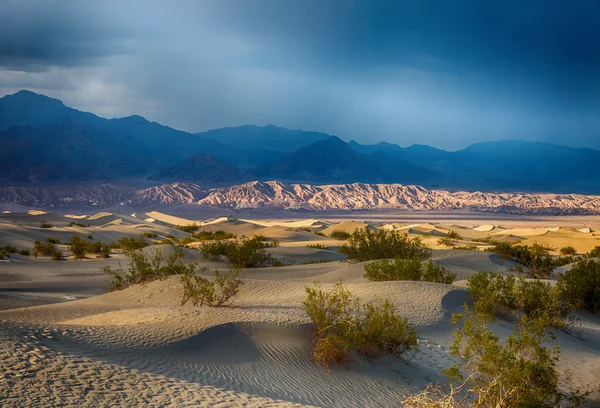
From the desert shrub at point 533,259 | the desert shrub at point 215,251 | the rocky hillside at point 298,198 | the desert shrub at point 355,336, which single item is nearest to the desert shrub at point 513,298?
the desert shrub at point 355,336

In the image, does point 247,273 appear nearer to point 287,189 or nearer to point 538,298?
point 538,298

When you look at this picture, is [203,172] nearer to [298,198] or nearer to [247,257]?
[298,198]

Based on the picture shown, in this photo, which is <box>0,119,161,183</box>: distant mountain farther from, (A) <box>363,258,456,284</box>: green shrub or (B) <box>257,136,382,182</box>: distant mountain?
(A) <box>363,258,456,284</box>: green shrub

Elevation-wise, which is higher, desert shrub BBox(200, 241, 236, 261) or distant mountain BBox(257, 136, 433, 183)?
distant mountain BBox(257, 136, 433, 183)

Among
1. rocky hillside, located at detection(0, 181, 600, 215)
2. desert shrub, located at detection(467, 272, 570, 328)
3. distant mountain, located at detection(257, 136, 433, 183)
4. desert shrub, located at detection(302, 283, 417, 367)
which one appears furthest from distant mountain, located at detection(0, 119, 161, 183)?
desert shrub, located at detection(302, 283, 417, 367)

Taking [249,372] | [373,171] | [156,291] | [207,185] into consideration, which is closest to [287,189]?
[207,185]

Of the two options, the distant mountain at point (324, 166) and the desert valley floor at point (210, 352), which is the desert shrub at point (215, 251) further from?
the distant mountain at point (324, 166)

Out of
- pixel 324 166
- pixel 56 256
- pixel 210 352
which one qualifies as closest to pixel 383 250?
pixel 210 352
